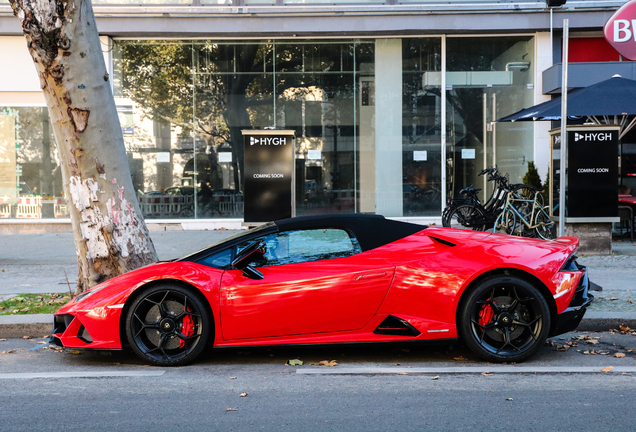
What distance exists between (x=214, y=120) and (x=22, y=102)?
502 cm

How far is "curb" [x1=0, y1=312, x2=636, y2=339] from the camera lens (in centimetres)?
618

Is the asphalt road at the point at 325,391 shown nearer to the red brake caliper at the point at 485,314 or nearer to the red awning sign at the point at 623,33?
the red brake caliper at the point at 485,314

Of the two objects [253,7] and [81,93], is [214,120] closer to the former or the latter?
[253,7]

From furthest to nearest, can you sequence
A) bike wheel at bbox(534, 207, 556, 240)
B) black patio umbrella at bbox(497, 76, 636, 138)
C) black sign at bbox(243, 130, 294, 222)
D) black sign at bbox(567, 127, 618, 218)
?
bike wheel at bbox(534, 207, 556, 240)
black patio umbrella at bbox(497, 76, 636, 138)
black sign at bbox(243, 130, 294, 222)
black sign at bbox(567, 127, 618, 218)

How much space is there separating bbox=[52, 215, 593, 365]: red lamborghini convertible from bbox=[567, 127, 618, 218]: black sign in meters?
5.73

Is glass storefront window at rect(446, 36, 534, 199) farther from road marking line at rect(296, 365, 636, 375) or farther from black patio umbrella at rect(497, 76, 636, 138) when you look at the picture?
road marking line at rect(296, 365, 636, 375)

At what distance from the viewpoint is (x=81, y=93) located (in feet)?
22.0

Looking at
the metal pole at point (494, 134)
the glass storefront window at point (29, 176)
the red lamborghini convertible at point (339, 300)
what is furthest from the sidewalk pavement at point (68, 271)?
the metal pole at point (494, 134)

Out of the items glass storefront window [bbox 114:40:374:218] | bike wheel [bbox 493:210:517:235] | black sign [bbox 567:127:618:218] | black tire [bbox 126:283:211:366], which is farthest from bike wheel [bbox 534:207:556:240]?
black tire [bbox 126:283:211:366]

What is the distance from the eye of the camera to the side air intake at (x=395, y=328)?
484cm

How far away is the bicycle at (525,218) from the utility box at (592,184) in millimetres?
659

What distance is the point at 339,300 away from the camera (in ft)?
15.7

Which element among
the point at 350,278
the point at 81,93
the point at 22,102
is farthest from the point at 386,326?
the point at 22,102

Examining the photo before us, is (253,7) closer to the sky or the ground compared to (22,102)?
closer to the sky
